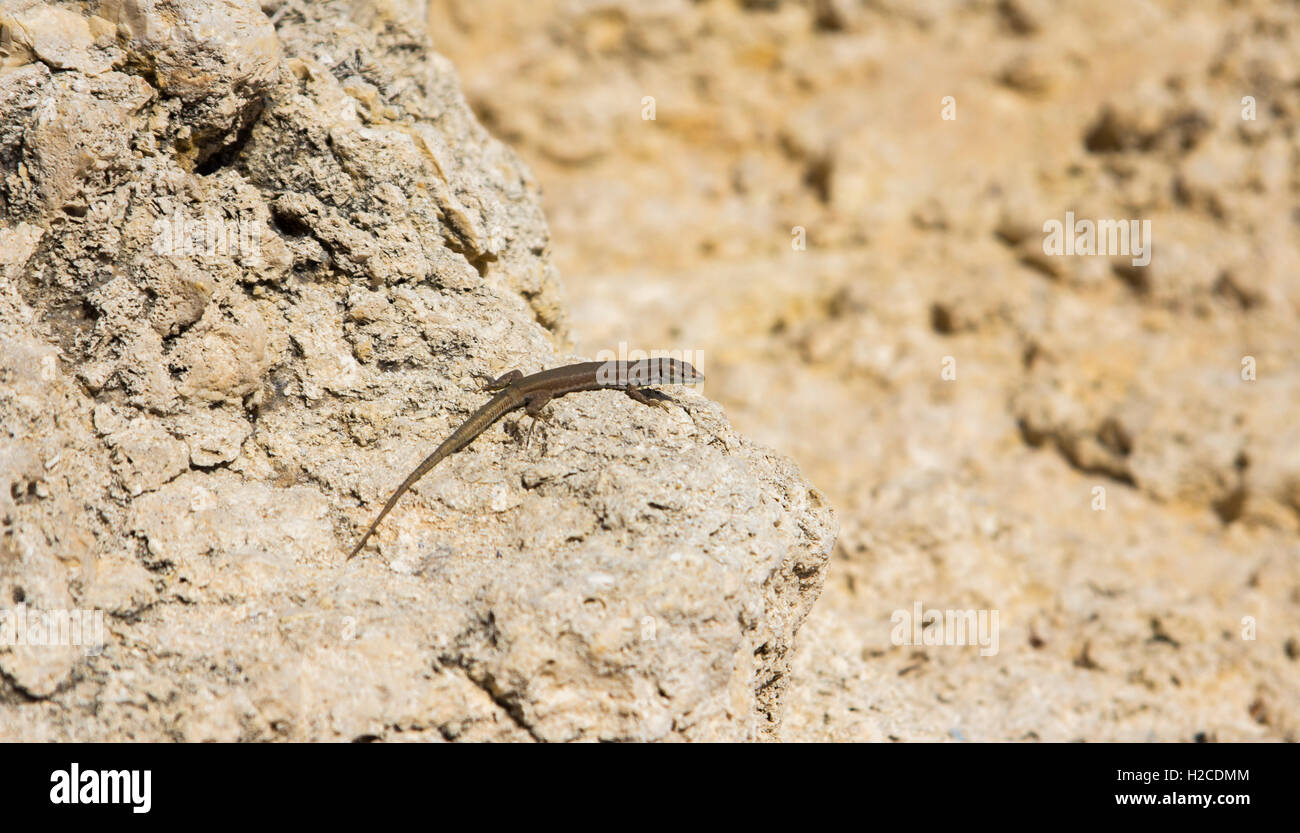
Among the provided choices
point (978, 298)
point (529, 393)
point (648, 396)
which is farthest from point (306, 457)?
point (978, 298)

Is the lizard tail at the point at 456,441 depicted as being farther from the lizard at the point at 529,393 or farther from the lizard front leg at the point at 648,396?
the lizard front leg at the point at 648,396

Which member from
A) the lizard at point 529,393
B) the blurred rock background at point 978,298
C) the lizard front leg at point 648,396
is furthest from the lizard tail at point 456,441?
the blurred rock background at point 978,298

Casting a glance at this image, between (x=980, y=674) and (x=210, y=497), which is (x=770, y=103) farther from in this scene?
(x=210, y=497)

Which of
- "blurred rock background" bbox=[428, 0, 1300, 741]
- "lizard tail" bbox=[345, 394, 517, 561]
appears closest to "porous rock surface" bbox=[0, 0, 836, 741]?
"lizard tail" bbox=[345, 394, 517, 561]

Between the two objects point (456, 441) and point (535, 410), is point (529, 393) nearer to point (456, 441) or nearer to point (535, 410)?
point (535, 410)

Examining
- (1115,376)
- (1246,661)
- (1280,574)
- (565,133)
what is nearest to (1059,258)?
(1115,376)

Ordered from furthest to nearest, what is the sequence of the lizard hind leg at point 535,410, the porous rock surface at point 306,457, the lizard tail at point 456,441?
1. the lizard hind leg at point 535,410
2. the lizard tail at point 456,441
3. the porous rock surface at point 306,457
